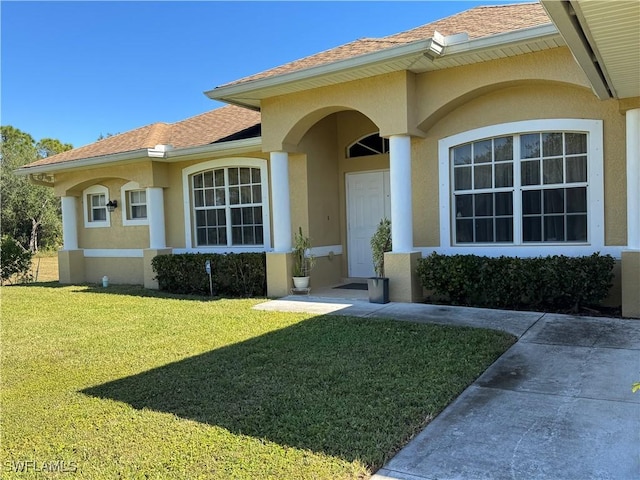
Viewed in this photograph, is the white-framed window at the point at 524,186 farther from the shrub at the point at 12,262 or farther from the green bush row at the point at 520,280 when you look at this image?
the shrub at the point at 12,262

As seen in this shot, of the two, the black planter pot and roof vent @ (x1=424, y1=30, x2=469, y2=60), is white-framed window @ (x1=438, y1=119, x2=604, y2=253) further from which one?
roof vent @ (x1=424, y1=30, x2=469, y2=60)

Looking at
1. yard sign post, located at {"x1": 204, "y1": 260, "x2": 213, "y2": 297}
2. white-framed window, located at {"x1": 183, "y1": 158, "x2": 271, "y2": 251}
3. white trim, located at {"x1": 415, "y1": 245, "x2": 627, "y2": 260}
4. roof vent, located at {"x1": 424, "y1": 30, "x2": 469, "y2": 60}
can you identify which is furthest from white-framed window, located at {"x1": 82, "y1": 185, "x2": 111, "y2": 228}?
roof vent, located at {"x1": 424, "y1": 30, "x2": 469, "y2": 60}

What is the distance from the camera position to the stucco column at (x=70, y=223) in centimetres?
1519

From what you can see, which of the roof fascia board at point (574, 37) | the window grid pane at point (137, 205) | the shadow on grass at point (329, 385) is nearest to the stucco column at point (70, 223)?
the window grid pane at point (137, 205)

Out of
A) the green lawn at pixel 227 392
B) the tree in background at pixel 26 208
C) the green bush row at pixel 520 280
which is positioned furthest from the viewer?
the tree in background at pixel 26 208

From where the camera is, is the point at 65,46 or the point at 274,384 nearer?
the point at 274,384

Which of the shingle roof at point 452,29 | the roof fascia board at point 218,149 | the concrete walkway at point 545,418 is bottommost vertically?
the concrete walkway at point 545,418

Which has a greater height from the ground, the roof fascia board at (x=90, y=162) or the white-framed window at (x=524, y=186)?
the roof fascia board at (x=90, y=162)

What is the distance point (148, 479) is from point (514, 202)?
734 centimetres

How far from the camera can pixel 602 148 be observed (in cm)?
775

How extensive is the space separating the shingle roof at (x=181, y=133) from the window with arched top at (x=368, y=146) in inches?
112

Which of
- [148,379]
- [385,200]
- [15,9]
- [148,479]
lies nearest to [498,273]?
[385,200]

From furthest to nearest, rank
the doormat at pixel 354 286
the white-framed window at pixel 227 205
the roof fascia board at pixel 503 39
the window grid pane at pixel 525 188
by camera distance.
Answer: the white-framed window at pixel 227 205 → the doormat at pixel 354 286 → the window grid pane at pixel 525 188 → the roof fascia board at pixel 503 39

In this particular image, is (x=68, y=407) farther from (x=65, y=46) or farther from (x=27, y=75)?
(x=27, y=75)
